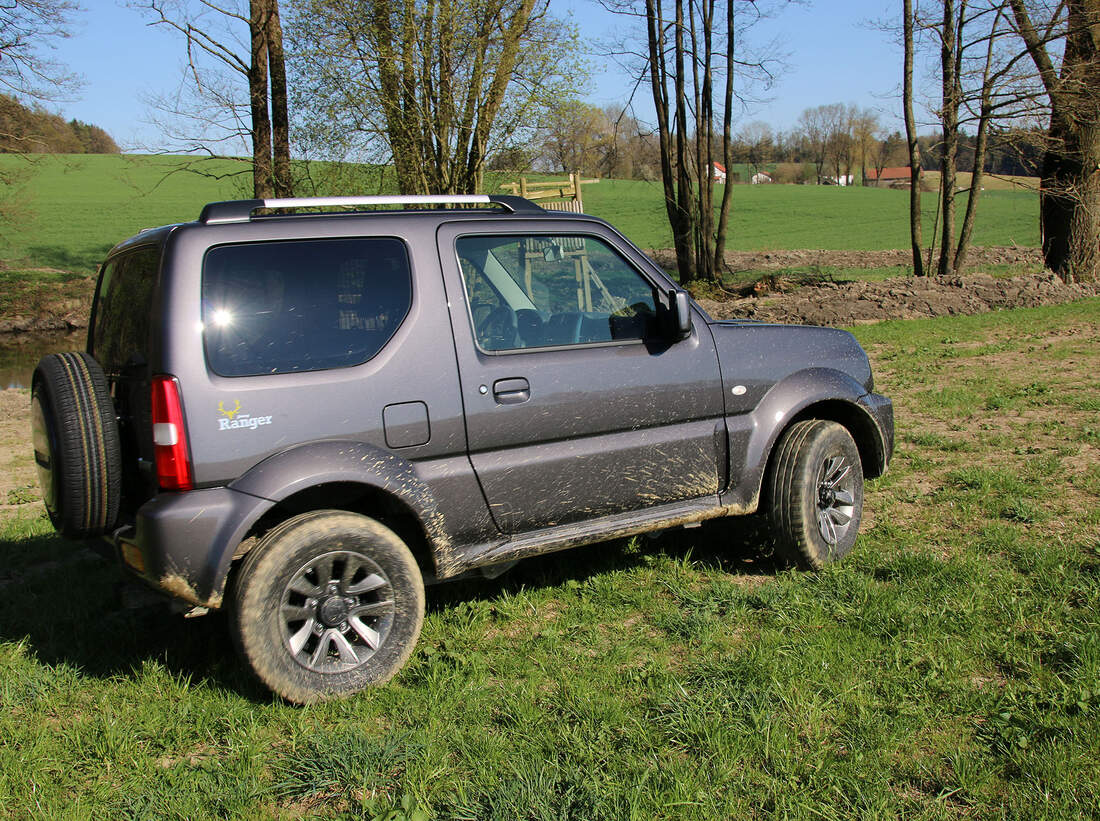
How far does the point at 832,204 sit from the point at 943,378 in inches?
2208

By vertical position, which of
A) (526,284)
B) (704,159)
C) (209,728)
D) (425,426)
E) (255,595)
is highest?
(704,159)

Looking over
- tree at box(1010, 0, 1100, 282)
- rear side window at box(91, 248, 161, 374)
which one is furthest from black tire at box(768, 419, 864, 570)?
tree at box(1010, 0, 1100, 282)

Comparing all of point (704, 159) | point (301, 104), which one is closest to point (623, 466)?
point (301, 104)

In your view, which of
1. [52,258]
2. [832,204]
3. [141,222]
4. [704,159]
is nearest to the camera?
[704,159]

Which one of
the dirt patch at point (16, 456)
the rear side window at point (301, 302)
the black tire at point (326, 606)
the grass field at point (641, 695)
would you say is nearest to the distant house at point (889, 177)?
the dirt patch at point (16, 456)

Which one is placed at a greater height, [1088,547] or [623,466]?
[623,466]

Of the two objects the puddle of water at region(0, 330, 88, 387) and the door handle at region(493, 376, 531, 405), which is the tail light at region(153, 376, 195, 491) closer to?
the door handle at region(493, 376, 531, 405)

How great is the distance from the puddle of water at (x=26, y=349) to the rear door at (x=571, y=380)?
1128cm

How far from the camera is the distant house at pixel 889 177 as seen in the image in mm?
88137

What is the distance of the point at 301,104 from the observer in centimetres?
1391

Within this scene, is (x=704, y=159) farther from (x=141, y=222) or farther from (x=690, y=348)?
(x=141, y=222)

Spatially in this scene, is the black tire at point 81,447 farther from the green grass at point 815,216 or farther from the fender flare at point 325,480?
the green grass at point 815,216

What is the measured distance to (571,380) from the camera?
4.09 m

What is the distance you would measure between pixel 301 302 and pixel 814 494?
274cm
